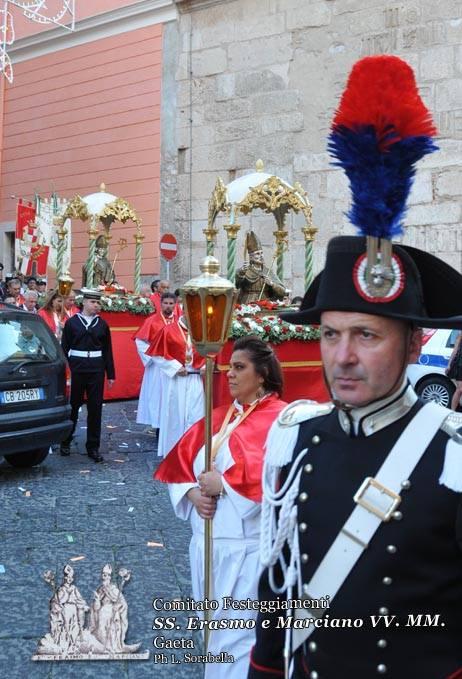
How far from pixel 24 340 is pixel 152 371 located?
220cm

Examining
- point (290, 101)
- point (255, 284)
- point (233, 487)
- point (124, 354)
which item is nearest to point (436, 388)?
point (255, 284)

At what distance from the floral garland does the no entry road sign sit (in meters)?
8.05

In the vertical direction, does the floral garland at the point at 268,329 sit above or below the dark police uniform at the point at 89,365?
above

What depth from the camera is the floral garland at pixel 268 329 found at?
8.54 m

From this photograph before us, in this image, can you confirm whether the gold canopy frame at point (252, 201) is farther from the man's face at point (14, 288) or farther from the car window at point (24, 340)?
the man's face at point (14, 288)

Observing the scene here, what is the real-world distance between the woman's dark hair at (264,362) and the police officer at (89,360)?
17.0 feet

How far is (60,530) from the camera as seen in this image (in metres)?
6.07

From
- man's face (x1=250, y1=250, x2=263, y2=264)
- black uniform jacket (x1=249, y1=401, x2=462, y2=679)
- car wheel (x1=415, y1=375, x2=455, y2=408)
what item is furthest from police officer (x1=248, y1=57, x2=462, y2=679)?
car wheel (x1=415, y1=375, x2=455, y2=408)

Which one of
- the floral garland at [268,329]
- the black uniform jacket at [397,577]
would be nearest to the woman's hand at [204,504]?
the black uniform jacket at [397,577]

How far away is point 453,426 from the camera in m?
1.88

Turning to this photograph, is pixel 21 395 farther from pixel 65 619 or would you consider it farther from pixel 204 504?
pixel 204 504

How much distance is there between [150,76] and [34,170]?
496cm

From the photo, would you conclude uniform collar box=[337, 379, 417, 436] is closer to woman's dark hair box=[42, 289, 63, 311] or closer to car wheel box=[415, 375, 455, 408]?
woman's dark hair box=[42, 289, 63, 311]

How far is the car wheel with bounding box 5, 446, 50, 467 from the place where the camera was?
27.6ft
